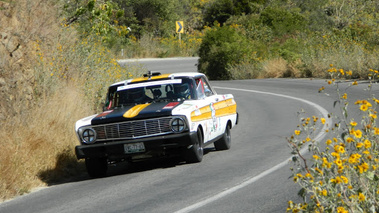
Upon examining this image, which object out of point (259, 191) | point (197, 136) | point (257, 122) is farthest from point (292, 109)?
point (259, 191)

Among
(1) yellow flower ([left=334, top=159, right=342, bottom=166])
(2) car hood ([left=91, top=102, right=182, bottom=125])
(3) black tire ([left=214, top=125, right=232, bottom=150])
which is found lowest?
(3) black tire ([left=214, top=125, right=232, bottom=150])

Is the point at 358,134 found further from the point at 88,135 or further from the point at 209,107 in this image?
the point at 209,107

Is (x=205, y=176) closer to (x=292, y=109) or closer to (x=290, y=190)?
(x=290, y=190)

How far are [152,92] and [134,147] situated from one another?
1.82m

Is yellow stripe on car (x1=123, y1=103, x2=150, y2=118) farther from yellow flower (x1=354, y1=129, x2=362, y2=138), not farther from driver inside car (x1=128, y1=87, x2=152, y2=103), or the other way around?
yellow flower (x1=354, y1=129, x2=362, y2=138)

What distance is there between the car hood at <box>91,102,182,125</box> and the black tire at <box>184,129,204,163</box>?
66cm

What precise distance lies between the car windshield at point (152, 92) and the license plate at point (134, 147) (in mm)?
1515

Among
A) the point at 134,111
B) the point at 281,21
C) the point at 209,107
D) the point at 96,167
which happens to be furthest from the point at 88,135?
the point at 281,21

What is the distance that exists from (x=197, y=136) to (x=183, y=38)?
51.9 metres

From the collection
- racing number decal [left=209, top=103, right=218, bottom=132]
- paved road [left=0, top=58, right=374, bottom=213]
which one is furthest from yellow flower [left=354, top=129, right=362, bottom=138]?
racing number decal [left=209, top=103, right=218, bottom=132]

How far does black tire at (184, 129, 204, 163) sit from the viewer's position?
1252 cm

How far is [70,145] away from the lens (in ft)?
46.4

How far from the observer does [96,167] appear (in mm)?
12609

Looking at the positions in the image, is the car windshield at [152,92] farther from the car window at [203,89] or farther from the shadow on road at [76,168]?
the shadow on road at [76,168]
